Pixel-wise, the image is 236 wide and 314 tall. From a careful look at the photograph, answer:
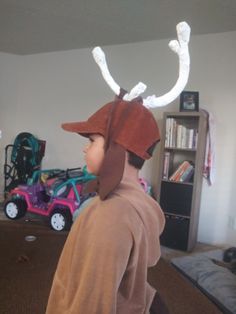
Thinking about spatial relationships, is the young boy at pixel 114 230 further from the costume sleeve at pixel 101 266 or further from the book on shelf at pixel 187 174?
the book on shelf at pixel 187 174

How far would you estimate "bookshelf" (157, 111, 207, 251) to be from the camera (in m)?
3.09

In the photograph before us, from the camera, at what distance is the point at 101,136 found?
0.83 meters

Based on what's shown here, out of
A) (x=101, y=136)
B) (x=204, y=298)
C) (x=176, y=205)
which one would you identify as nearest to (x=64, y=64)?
(x=176, y=205)

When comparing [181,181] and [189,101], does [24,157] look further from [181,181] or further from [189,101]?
[189,101]

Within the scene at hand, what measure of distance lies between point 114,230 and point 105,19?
2.98 metres

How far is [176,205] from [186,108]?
1.04 m

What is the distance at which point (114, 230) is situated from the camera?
705 mm

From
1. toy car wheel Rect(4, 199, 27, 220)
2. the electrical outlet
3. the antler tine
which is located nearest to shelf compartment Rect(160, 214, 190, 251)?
the electrical outlet

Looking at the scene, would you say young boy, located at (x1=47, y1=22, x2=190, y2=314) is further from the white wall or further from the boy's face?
the white wall

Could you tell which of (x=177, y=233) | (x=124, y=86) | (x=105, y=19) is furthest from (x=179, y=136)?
(x=105, y=19)

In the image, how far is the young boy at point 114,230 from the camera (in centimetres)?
69

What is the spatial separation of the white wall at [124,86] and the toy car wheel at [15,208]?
0.93 meters

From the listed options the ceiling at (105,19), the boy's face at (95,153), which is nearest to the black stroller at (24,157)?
the ceiling at (105,19)

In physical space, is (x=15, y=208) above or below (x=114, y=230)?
below
